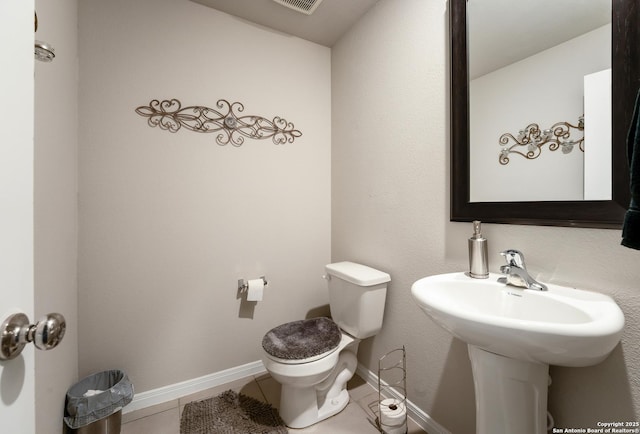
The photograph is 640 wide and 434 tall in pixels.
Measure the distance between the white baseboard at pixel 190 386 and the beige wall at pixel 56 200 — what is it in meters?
0.37

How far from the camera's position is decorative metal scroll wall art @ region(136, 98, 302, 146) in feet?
5.08

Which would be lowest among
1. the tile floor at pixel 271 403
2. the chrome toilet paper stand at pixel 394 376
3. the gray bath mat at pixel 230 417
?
the tile floor at pixel 271 403

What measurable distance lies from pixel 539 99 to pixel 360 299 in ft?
3.88

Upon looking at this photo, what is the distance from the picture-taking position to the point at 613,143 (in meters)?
0.80

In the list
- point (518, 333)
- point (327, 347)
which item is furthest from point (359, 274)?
point (518, 333)

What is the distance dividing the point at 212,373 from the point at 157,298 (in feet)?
1.99

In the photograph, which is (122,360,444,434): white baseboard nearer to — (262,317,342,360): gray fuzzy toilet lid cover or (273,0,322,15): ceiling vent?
(262,317,342,360): gray fuzzy toilet lid cover

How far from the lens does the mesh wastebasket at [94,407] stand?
115 centimetres

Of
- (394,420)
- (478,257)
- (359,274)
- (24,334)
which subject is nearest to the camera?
(24,334)

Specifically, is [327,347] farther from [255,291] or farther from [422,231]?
[422,231]

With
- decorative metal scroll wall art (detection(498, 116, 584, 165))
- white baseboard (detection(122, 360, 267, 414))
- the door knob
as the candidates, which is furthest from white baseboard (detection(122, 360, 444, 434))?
the door knob

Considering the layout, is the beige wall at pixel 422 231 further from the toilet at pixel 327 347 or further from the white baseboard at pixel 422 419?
the toilet at pixel 327 347

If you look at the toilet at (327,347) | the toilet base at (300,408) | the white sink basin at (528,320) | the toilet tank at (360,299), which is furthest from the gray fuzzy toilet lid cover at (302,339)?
the white sink basin at (528,320)

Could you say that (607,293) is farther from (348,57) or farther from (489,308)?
(348,57)
